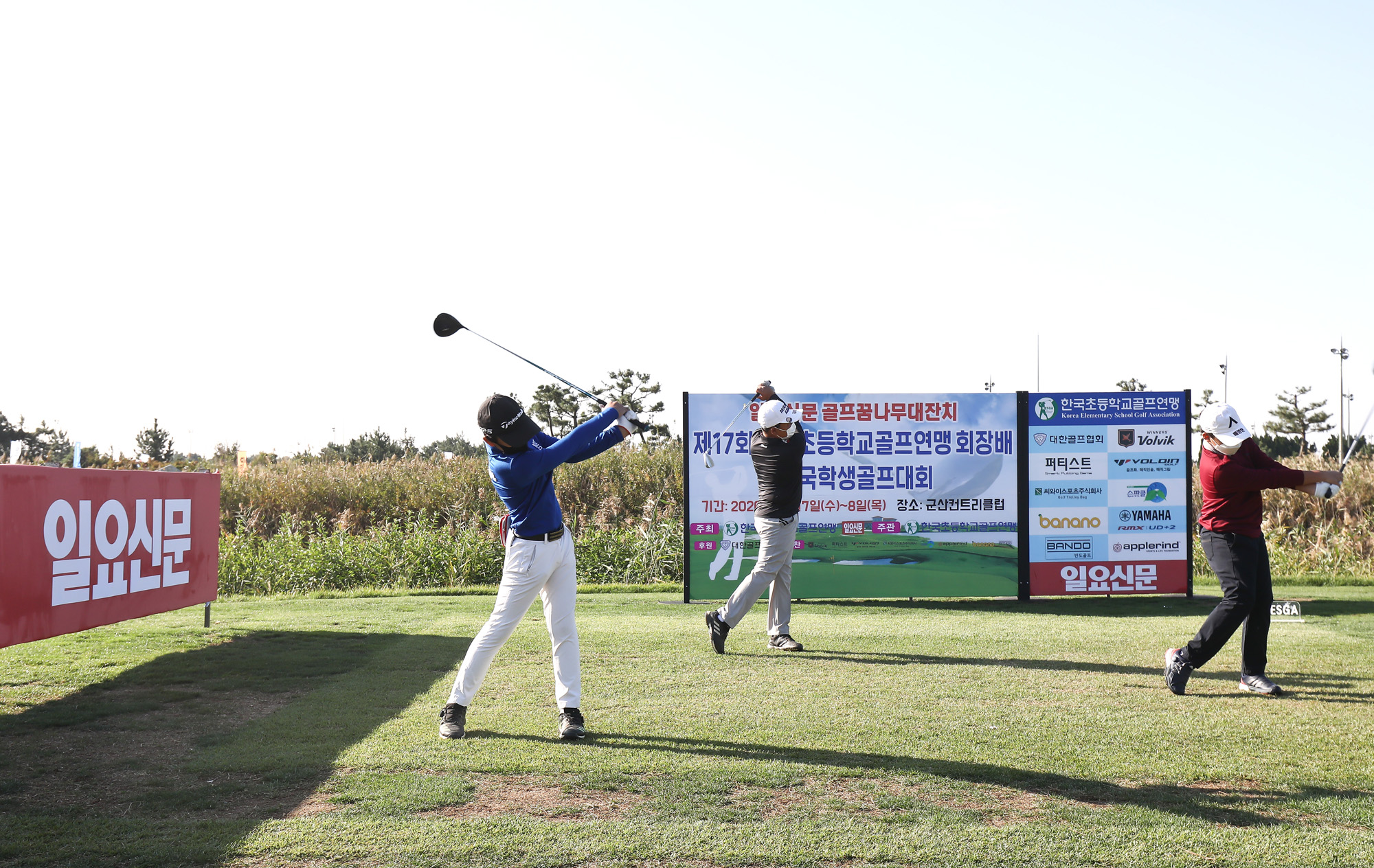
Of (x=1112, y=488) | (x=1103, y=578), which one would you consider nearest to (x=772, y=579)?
(x=1103, y=578)

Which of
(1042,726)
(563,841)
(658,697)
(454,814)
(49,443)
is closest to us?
(563,841)

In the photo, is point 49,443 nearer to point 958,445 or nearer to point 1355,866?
point 958,445

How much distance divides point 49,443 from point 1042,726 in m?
30.1

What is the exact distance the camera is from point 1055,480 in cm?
1162

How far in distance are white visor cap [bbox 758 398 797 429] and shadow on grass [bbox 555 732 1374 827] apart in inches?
134

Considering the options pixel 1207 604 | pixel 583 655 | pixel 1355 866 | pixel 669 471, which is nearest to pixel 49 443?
pixel 669 471

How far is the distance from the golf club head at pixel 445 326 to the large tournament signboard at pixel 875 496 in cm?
508

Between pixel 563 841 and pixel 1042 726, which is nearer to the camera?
pixel 563 841

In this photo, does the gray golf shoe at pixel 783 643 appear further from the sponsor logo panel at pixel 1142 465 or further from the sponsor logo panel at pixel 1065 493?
the sponsor logo panel at pixel 1142 465

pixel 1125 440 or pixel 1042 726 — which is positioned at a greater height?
pixel 1125 440

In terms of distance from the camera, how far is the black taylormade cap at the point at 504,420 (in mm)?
5387

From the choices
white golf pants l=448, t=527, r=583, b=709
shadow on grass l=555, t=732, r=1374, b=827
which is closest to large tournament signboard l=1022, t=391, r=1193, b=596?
shadow on grass l=555, t=732, r=1374, b=827

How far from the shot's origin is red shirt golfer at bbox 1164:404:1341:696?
6371 mm

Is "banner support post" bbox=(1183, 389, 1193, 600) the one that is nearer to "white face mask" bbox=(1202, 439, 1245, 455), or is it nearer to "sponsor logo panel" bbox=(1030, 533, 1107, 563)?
"sponsor logo panel" bbox=(1030, 533, 1107, 563)
